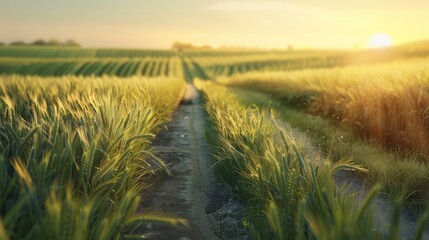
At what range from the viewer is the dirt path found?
3.32 m

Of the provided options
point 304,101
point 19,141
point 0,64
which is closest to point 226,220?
point 19,141

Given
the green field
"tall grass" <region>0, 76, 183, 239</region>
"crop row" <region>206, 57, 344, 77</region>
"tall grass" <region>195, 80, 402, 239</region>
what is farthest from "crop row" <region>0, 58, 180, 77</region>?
"tall grass" <region>0, 76, 183, 239</region>

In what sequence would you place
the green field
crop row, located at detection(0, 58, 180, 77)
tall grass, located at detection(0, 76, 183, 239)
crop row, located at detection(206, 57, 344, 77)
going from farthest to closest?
crop row, located at detection(206, 57, 344, 77) < crop row, located at detection(0, 58, 180, 77) < the green field < tall grass, located at detection(0, 76, 183, 239)

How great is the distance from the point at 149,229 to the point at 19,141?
43.7 inches

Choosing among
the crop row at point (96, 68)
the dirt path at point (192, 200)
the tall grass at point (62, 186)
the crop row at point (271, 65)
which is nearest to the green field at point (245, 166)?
the tall grass at point (62, 186)

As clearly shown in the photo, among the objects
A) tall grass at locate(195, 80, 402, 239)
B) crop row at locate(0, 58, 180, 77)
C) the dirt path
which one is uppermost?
tall grass at locate(195, 80, 402, 239)

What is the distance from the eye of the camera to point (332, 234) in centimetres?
194

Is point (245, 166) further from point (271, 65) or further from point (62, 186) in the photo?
point (271, 65)

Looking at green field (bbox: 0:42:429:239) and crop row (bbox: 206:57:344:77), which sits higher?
green field (bbox: 0:42:429:239)

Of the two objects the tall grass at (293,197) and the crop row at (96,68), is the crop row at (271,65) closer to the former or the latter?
the crop row at (96,68)

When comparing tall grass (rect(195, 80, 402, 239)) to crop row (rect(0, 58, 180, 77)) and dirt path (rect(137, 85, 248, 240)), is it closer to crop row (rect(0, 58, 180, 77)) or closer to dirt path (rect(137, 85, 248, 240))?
dirt path (rect(137, 85, 248, 240))

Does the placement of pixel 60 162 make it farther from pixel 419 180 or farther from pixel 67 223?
pixel 419 180

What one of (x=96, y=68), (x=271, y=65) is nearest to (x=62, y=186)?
(x=96, y=68)

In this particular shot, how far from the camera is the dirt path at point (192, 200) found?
10.9 ft
